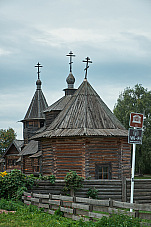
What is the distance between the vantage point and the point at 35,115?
149 ft

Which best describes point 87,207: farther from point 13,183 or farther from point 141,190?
point 141,190

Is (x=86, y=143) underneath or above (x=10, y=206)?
above

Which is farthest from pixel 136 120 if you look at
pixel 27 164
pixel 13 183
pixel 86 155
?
pixel 27 164

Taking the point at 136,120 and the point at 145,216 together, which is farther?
the point at 136,120

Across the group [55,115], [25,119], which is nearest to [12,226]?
[55,115]

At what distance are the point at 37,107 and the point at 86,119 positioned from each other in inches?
858

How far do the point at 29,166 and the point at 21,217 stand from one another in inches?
1183

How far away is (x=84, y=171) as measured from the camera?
22.6 metres

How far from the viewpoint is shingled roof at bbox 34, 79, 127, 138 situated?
23359 mm

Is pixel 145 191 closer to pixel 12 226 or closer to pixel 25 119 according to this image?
pixel 12 226

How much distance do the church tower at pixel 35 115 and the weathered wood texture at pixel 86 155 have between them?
21.3 meters

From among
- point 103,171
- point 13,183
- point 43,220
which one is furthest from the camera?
point 103,171

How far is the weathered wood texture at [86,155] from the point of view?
22.8 metres

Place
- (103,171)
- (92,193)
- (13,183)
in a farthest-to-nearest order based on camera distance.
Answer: (103,171)
(92,193)
(13,183)
